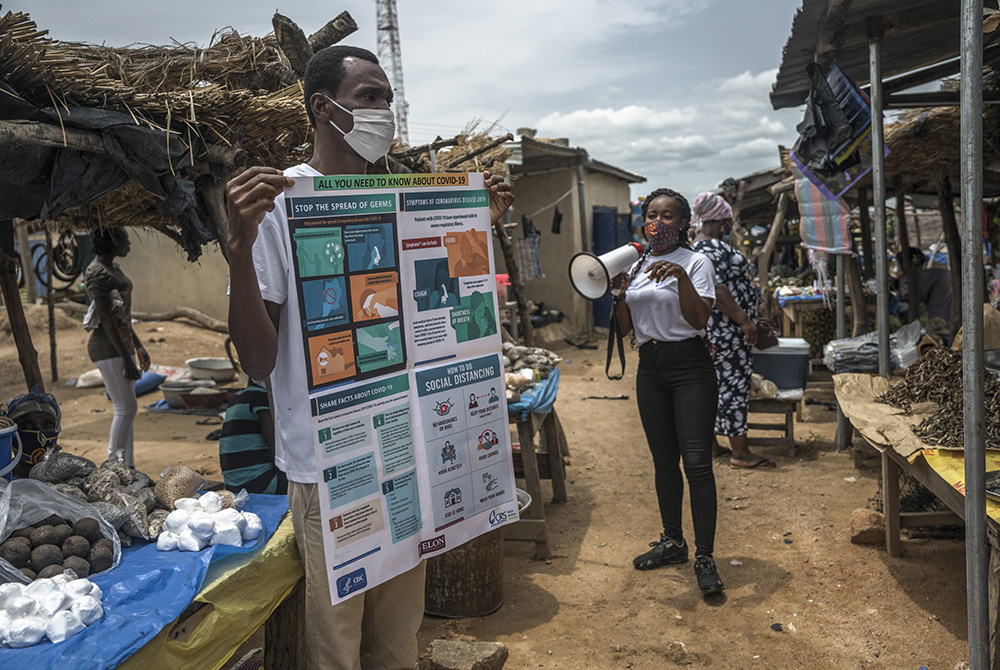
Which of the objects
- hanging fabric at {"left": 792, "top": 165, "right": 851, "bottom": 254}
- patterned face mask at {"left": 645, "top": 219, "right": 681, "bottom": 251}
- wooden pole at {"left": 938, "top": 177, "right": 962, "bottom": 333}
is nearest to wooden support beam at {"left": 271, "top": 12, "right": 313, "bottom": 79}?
patterned face mask at {"left": 645, "top": 219, "right": 681, "bottom": 251}

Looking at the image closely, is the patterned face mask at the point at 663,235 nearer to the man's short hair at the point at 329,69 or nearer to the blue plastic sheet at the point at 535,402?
the blue plastic sheet at the point at 535,402

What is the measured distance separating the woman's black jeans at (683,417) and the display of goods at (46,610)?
2.62m

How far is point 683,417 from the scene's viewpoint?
3.78m

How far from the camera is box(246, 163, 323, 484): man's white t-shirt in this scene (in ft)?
6.00

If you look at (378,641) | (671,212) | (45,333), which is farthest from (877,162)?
(45,333)

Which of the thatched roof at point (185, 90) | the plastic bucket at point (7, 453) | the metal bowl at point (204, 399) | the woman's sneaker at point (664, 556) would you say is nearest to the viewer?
the plastic bucket at point (7, 453)

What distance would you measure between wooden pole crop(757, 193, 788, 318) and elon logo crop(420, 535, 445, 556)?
881 centimetres

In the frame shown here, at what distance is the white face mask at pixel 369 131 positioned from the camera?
2055 millimetres

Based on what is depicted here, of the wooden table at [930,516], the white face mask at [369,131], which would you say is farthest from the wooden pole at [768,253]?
the white face mask at [369,131]

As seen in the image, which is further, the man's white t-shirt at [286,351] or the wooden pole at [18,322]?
the wooden pole at [18,322]

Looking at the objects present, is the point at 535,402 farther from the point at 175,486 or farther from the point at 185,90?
the point at 185,90

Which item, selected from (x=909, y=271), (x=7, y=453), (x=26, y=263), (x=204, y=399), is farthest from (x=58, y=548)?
(x=26, y=263)

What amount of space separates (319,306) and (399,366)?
30cm

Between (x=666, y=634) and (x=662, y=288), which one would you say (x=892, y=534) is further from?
(x=662, y=288)
